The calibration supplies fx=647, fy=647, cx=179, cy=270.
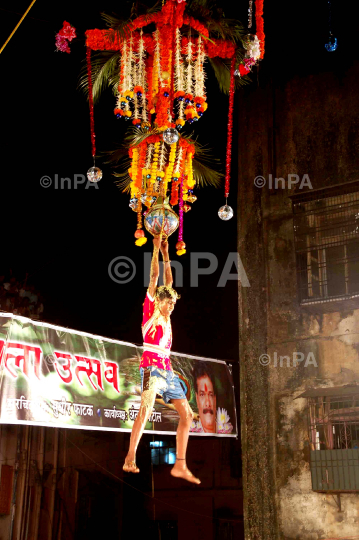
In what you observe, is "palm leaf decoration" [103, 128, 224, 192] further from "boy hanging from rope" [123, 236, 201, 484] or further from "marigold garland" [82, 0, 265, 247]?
"boy hanging from rope" [123, 236, 201, 484]

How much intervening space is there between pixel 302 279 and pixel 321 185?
3.79 ft

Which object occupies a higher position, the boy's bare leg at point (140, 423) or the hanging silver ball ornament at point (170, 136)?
the hanging silver ball ornament at point (170, 136)

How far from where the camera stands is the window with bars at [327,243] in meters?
7.21

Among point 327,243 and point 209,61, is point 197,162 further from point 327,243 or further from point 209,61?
point 327,243

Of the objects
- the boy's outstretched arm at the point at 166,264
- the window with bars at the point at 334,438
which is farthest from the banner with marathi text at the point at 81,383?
the boy's outstretched arm at the point at 166,264

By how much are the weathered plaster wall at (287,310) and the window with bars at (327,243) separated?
175 mm

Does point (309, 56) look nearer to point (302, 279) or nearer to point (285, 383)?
point (302, 279)

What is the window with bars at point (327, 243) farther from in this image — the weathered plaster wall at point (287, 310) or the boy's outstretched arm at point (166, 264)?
the boy's outstretched arm at point (166, 264)

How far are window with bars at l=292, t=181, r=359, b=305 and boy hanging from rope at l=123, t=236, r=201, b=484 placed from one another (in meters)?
2.87

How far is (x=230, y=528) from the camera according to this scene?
1503 cm

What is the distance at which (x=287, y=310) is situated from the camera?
24.9 ft

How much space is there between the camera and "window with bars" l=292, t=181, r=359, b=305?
721cm

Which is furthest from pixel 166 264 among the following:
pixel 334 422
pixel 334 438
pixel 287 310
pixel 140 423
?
pixel 334 438

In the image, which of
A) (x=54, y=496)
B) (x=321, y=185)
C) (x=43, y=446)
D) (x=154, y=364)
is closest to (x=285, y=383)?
(x=321, y=185)
